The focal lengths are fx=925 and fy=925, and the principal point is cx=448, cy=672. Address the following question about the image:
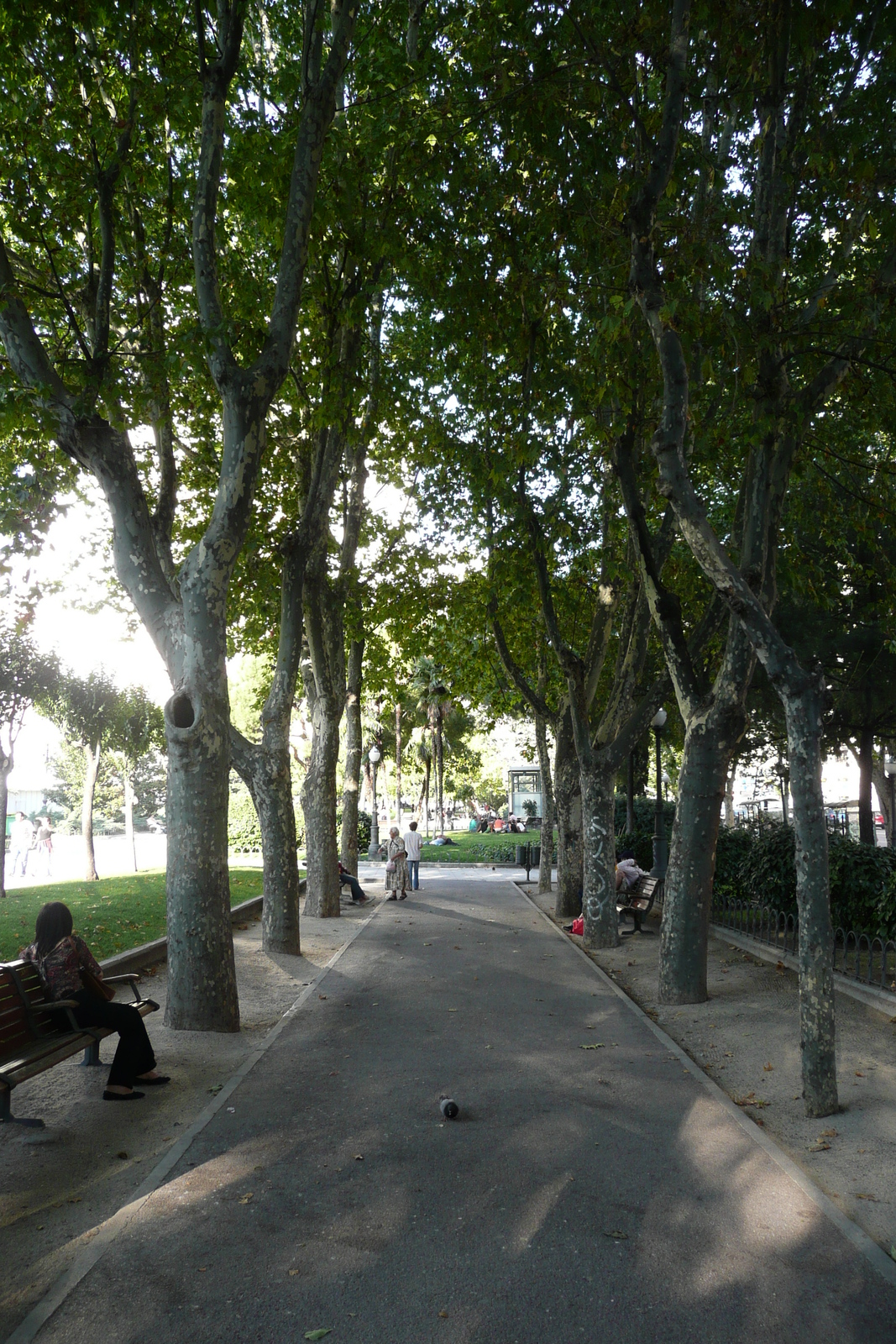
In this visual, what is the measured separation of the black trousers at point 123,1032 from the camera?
6281mm

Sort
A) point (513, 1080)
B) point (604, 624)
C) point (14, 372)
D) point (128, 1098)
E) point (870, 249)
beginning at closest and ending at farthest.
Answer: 1. point (128, 1098)
2. point (513, 1080)
3. point (14, 372)
4. point (870, 249)
5. point (604, 624)

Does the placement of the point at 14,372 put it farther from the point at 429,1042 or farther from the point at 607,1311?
the point at 607,1311

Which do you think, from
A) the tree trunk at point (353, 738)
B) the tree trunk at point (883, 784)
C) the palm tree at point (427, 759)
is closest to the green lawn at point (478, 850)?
the palm tree at point (427, 759)

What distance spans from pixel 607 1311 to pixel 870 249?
11254 millimetres

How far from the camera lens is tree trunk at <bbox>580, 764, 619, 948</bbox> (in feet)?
43.5

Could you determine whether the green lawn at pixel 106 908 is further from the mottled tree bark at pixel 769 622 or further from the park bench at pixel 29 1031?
the mottled tree bark at pixel 769 622

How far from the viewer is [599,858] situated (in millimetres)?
13328

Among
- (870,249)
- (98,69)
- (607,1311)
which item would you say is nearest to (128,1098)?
(607,1311)

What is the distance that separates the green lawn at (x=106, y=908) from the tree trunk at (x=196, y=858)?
3538mm

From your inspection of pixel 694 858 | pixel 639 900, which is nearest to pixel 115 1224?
pixel 694 858

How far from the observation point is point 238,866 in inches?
1075

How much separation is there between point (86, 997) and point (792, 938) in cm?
838

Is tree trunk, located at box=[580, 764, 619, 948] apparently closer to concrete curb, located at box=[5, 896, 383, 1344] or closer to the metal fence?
the metal fence

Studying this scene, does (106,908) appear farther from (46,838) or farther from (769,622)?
(769,622)
